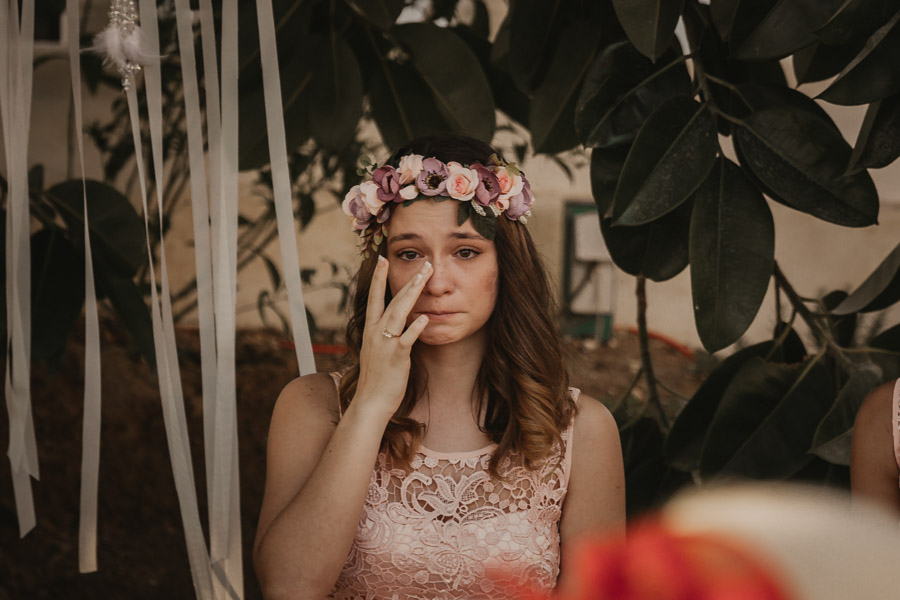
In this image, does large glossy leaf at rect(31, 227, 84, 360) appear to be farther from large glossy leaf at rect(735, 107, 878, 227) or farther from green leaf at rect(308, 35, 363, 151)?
large glossy leaf at rect(735, 107, 878, 227)

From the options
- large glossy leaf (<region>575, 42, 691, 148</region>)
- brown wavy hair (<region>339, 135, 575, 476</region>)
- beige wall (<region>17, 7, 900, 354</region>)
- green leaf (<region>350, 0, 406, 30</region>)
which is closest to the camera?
brown wavy hair (<region>339, 135, 575, 476</region>)

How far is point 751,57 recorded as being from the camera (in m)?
1.39

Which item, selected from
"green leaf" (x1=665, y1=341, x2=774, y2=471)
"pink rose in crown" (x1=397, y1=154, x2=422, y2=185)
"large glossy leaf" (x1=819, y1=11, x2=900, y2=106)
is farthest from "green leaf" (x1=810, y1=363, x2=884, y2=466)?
"pink rose in crown" (x1=397, y1=154, x2=422, y2=185)

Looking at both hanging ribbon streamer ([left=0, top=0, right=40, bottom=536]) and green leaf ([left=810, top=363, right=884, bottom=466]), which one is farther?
green leaf ([left=810, top=363, right=884, bottom=466])

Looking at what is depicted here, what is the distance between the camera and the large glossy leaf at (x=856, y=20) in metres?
1.24

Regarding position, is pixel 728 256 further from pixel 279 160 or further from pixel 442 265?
pixel 279 160

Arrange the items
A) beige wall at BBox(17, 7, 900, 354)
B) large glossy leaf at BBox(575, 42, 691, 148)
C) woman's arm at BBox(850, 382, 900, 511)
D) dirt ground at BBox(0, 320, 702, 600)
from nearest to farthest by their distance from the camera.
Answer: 1. woman's arm at BBox(850, 382, 900, 511)
2. large glossy leaf at BBox(575, 42, 691, 148)
3. dirt ground at BBox(0, 320, 702, 600)
4. beige wall at BBox(17, 7, 900, 354)

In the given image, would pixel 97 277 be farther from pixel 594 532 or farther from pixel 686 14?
pixel 686 14

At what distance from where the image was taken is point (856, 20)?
125 cm

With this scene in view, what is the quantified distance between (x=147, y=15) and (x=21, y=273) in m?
0.40

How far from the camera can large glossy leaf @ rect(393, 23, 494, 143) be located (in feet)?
5.91

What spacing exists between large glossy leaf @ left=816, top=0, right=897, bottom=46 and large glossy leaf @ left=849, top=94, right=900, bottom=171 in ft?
0.33

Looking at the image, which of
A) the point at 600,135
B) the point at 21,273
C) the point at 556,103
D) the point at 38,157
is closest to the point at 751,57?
the point at 600,135

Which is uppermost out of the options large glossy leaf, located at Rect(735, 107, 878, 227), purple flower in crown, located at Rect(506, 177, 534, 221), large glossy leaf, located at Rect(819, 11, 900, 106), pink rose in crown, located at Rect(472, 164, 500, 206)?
large glossy leaf, located at Rect(819, 11, 900, 106)
